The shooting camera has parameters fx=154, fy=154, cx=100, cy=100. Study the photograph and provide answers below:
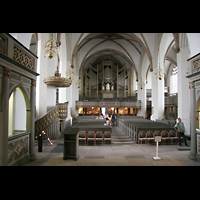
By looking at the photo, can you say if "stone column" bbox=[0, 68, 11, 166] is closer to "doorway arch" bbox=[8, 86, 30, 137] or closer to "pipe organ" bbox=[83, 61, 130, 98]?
"doorway arch" bbox=[8, 86, 30, 137]

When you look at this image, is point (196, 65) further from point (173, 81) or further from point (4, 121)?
point (173, 81)

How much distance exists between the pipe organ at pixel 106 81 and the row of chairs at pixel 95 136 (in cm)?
1999

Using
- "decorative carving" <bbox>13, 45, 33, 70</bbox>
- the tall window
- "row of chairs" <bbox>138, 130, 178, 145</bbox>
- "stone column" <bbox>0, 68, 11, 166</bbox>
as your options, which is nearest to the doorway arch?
"decorative carving" <bbox>13, 45, 33, 70</bbox>

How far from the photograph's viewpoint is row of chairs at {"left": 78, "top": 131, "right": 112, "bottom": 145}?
315 inches

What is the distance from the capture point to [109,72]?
1177 inches

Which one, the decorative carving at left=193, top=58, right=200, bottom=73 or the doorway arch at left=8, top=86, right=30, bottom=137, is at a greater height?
the decorative carving at left=193, top=58, right=200, bottom=73

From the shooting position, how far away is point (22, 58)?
15.9 ft

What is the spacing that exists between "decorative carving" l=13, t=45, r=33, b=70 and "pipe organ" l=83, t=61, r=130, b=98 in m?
22.7

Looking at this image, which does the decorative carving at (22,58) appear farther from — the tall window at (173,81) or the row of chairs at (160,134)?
the tall window at (173,81)

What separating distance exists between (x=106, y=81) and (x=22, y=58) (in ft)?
81.5

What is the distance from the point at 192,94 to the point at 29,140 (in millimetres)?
6141

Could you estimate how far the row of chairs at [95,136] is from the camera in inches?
315
